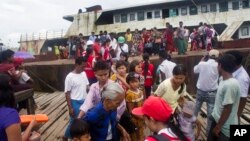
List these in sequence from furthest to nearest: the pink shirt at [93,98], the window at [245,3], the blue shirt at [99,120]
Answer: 1. the window at [245,3]
2. the pink shirt at [93,98]
3. the blue shirt at [99,120]

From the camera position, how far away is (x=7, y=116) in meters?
2.56

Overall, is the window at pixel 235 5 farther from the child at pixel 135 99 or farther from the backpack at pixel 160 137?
the backpack at pixel 160 137

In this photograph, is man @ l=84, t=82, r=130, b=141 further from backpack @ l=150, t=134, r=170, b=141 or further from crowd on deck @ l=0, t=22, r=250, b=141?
backpack @ l=150, t=134, r=170, b=141

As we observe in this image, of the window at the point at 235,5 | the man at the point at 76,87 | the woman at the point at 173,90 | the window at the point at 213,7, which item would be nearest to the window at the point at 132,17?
the window at the point at 213,7

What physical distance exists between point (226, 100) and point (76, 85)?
2469 mm

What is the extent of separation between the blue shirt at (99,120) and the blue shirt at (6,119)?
2.70ft

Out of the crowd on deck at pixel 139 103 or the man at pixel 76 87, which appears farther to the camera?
the man at pixel 76 87

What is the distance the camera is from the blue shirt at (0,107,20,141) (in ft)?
8.36

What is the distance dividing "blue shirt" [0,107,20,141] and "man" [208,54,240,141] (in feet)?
7.28

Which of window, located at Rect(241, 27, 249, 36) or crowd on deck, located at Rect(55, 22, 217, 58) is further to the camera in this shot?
window, located at Rect(241, 27, 249, 36)

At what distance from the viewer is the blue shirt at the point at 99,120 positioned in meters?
3.23

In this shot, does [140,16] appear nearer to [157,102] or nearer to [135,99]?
[135,99]

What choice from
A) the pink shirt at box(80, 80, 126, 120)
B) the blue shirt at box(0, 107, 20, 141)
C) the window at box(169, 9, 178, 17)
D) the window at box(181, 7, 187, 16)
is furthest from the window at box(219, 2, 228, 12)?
the blue shirt at box(0, 107, 20, 141)

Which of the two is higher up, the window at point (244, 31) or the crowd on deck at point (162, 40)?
the window at point (244, 31)
